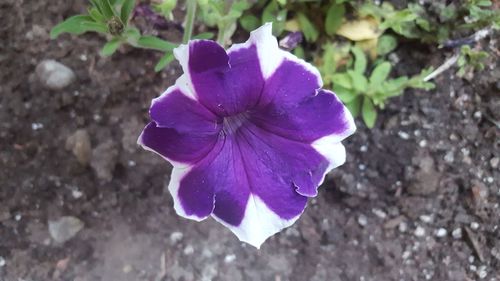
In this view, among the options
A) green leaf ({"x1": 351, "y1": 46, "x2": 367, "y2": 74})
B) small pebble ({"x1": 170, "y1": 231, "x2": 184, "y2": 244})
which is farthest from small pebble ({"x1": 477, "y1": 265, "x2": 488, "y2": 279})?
small pebble ({"x1": 170, "y1": 231, "x2": 184, "y2": 244})

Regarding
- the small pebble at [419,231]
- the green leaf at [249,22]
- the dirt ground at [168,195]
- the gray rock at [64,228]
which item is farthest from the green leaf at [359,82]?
the gray rock at [64,228]

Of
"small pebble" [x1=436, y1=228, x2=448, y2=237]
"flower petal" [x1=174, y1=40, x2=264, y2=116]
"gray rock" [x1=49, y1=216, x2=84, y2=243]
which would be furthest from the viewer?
"small pebble" [x1=436, y1=228, x2=448, y2=237]

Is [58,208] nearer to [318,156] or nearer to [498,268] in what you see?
[318,156]

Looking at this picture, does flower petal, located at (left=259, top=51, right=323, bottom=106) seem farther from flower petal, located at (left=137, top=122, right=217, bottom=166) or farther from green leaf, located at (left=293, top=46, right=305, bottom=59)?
green leaf, located at (left=293, top=46, right=305, bottom=59)

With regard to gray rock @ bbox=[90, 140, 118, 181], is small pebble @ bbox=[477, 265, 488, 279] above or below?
below

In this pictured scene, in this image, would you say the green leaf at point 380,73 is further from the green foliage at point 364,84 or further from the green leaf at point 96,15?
the green leaf at point 96,15

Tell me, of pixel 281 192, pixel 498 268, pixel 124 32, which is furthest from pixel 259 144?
pixel 498 268

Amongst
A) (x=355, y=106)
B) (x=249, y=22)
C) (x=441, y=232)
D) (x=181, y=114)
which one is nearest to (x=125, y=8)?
(x=181, y=114)
